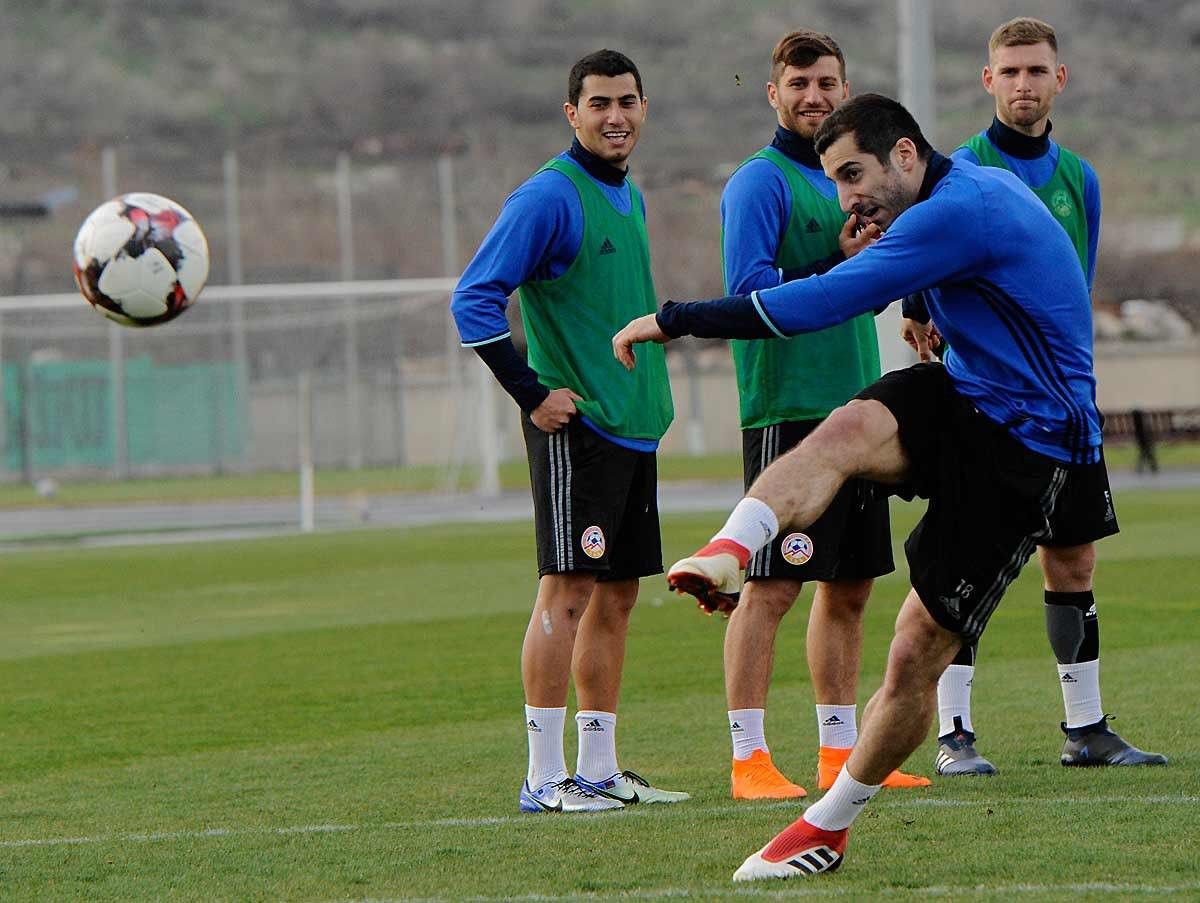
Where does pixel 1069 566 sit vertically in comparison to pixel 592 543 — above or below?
below

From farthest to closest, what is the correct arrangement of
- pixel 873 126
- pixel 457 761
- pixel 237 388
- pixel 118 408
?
1. pixel 118 408
2. pixel 237 388
3. pixel 457 761
4. pixel 873 126

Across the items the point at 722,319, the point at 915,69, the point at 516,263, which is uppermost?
the point at 915,69

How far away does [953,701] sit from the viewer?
Answer: 678 cm

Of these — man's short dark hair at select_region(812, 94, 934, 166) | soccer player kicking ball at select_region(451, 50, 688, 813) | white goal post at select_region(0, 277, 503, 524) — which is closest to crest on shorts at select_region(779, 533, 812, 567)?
soccer player kicking ball at select_region(451, 50, 688, 813)

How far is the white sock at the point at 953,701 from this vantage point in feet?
22.1

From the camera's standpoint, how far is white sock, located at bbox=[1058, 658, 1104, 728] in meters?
6.58

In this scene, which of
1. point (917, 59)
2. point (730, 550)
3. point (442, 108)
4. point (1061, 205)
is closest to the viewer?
point (730, 550)

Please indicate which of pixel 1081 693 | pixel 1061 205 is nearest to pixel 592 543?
pixel 1081 693

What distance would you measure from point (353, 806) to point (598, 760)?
2.68ft

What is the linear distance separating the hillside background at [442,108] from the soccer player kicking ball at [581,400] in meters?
54.0

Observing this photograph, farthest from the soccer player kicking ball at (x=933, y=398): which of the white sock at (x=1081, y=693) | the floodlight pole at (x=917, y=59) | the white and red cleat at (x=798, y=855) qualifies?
the floodlight pole at (x=917, y=59)

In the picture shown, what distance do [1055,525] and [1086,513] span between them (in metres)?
0.12

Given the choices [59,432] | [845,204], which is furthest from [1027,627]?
[59,432]

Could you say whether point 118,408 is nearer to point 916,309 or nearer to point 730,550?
point 916,309
